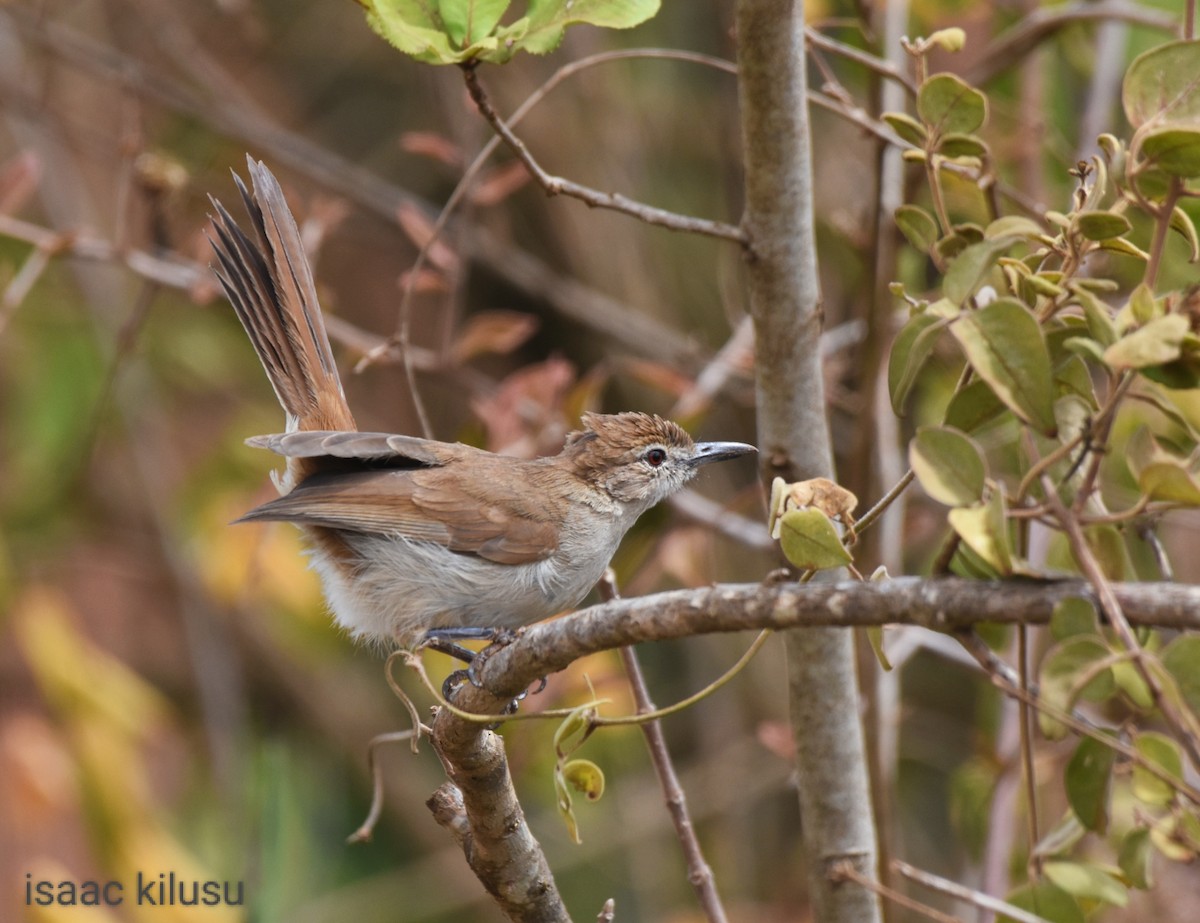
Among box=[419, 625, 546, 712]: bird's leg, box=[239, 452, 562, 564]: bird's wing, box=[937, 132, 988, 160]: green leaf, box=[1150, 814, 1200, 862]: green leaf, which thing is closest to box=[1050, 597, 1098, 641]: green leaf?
box=[1150, 814, 1200, 862]: green leaf

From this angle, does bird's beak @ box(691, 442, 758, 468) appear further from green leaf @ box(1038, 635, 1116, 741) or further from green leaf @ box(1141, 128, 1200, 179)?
green leaf @ box(1038, 635, 1116, 741)

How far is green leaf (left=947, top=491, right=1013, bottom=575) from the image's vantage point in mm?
1303

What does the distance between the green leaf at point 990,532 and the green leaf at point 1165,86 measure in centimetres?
56

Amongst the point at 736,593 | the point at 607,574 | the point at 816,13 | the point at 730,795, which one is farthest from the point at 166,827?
the point at 736,593

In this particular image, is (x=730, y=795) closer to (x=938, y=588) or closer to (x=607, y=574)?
(x=607, y=574)

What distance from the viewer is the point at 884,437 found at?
3672 mm

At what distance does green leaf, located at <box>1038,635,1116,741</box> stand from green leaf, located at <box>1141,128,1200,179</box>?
587 millimetres

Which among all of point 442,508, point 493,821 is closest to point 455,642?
point 442,508

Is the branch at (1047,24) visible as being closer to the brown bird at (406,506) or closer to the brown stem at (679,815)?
the brown bird at (406,506)

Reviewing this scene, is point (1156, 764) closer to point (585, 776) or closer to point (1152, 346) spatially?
point (1152, 346)

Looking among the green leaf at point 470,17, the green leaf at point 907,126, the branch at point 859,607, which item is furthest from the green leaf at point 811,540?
the green leaf at point 470,17

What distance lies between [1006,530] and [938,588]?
0.10 m

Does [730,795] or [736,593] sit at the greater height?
[730,795]

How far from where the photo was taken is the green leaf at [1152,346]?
50.1 inches
